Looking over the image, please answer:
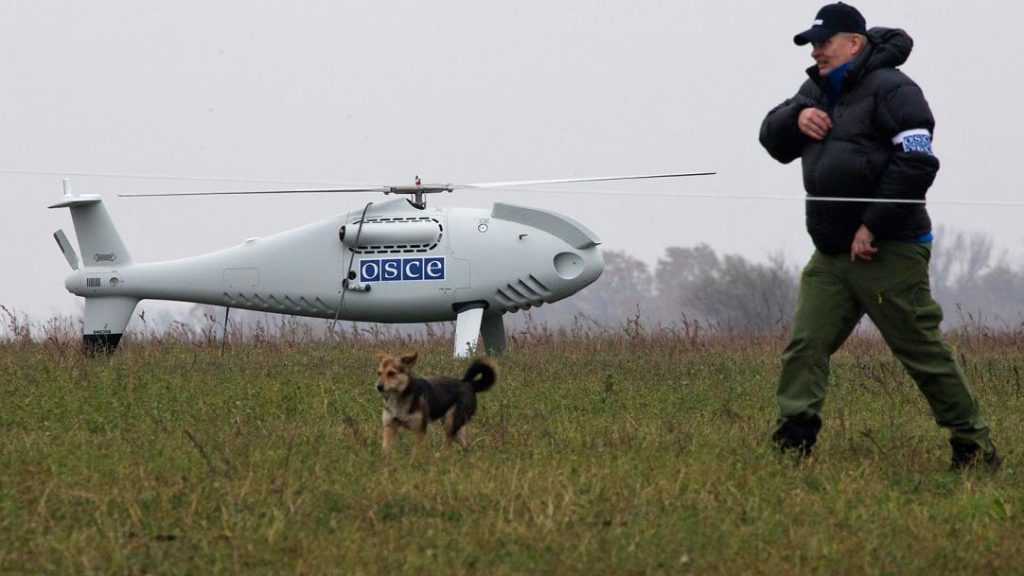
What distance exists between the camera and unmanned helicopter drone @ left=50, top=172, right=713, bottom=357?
13.7m

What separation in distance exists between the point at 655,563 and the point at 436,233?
29.5 feet

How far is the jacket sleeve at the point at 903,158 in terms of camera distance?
654 cm

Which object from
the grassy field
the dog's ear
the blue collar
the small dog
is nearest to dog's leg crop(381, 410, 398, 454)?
the small dog

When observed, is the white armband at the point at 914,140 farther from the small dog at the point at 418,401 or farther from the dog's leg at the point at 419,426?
the dog's leg at the point at 419,426

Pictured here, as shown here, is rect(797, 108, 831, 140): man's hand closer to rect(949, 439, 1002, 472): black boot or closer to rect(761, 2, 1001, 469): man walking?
rect(761, 2, 1001, 469): man walking

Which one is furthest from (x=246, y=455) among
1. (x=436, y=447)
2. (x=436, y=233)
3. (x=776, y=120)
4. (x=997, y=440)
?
(x=436, y=233)

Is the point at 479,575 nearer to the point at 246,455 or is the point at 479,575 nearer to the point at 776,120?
the point at 246,455

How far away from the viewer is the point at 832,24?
22.4 feet

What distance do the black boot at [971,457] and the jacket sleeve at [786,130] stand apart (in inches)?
60.9

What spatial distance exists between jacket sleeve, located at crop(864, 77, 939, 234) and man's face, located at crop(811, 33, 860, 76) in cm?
30

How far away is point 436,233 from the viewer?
44.9ft

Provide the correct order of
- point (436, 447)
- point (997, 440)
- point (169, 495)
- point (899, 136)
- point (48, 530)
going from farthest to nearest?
1. point (997, 440)
2. point (436, 447)
3. point (899, 136)
4. point (169, 495)
5. point (48, 530)

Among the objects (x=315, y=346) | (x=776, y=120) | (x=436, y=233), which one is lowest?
(x=315, y=346)

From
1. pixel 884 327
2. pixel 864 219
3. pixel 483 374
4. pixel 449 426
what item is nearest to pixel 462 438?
pixel 449 426
